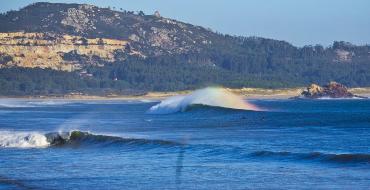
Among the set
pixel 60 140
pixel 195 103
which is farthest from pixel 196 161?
pixel 195 103

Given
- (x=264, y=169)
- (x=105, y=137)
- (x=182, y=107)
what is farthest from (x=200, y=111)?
(x=264, y=169)

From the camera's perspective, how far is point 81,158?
41.2 meters

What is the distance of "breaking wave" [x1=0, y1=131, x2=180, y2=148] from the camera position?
49625 mm

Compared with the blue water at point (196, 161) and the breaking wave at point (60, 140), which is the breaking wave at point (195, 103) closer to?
the blue water at point (196, 161)

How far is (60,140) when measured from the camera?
52438 millimetres

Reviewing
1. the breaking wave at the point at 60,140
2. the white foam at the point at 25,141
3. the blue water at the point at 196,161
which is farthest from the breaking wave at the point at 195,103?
the white foam at the point at 25,141

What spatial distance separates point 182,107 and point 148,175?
67087 mm

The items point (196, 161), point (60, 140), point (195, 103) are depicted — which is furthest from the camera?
point (195, 103)

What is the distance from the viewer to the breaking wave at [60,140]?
49.6 m

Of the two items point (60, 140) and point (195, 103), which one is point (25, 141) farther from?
point (195, 103)

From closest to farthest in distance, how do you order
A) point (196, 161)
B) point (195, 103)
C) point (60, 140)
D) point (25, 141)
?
point (196, 161) → point (25, 141) → point (60, 140) → point (195, 103)

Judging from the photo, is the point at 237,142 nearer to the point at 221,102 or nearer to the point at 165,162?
the point at 165,162

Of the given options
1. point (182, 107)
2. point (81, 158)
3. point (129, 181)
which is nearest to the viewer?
point (129, 181)

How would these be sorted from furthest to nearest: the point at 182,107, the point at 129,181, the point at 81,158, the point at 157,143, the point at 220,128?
the point at 182,107 → the point at 220,128 → the point at 157,143 → the point at 81,158 → the point at 129,181
